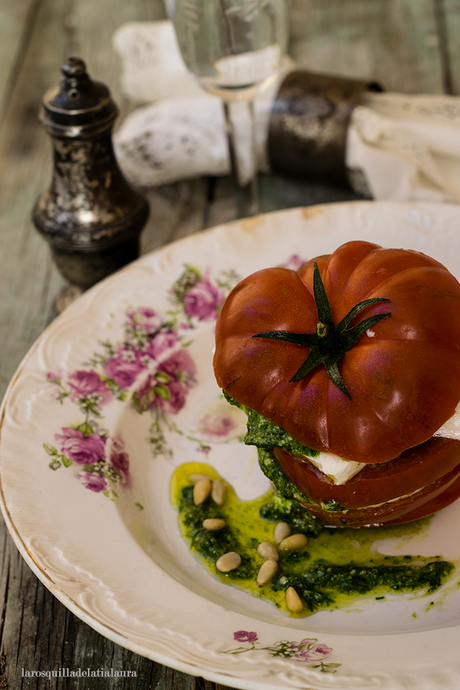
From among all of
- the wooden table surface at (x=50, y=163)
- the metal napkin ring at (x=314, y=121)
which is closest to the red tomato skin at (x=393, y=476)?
the wooden table surface at (x=50, y=163)

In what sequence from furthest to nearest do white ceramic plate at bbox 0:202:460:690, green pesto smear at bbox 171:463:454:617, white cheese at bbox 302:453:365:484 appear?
green pesto smear at bbox 171:463:454:617 < white cheese at bbox 302:453:365:484 < white ceramic plate at bbox 0:202:460:690

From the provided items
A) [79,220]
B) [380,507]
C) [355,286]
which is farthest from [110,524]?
[79,220]

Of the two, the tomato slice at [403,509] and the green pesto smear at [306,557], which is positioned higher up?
the tomato slice at [403,509]

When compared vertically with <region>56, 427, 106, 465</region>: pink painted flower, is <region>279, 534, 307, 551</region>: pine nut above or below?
below

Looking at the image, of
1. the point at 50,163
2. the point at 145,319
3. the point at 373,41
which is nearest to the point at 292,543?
the point at 145,319

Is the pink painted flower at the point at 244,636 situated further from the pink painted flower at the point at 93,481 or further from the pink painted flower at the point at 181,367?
the pink painted flower at the point at 181,367

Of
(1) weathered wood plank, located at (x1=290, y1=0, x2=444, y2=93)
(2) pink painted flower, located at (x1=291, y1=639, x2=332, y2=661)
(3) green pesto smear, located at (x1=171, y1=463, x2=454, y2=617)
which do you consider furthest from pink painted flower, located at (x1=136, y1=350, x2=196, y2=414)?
(1) weathered wood plank, located at (x1=290, y1=0, x2=444, y2=93)

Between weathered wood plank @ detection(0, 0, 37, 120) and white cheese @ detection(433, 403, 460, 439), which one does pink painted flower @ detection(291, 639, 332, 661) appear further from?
weathered wood plank @ detection(0, 0, 37, 120)
